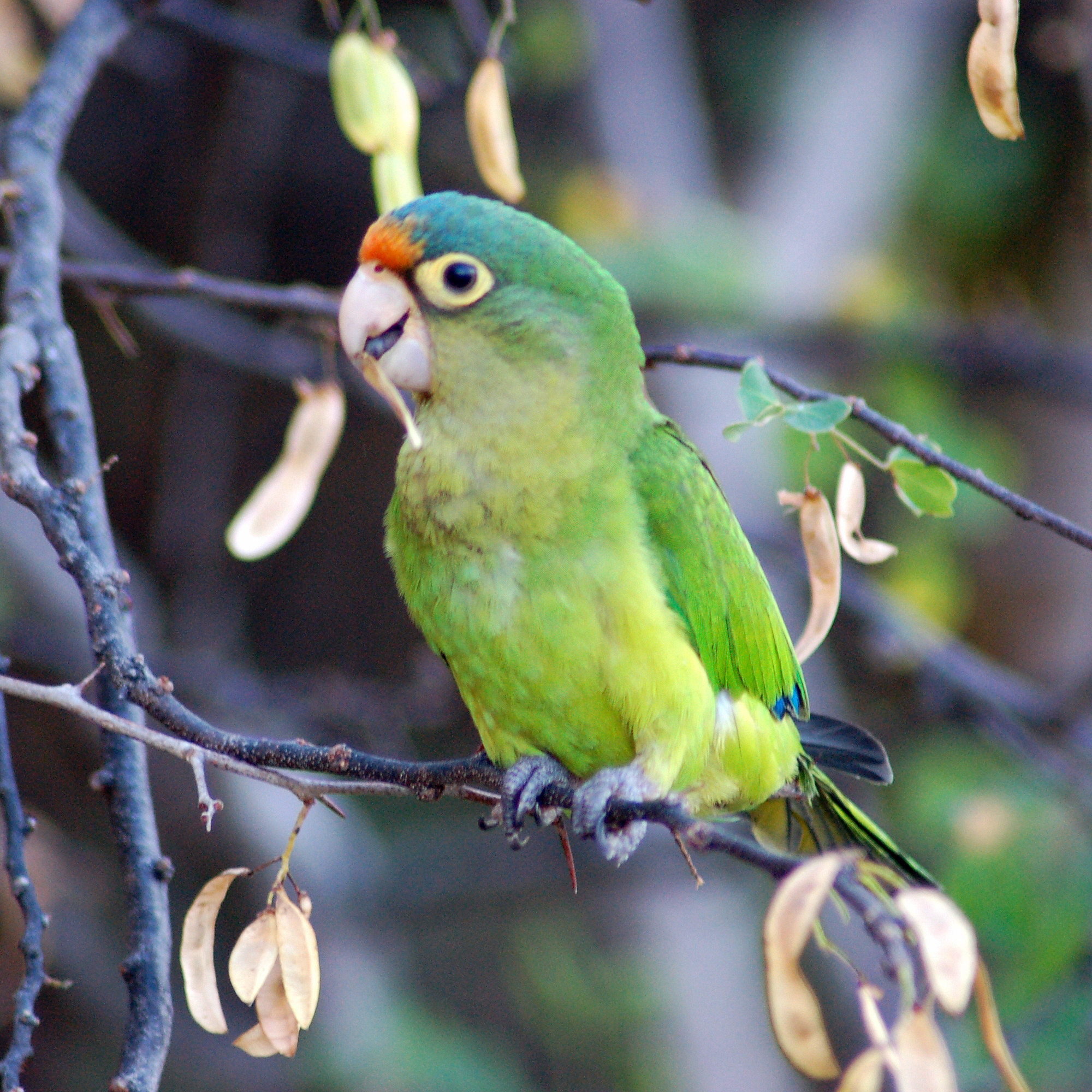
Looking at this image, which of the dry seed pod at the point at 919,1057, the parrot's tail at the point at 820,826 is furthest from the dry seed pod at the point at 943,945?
the parrot's tail at the point at 820,826

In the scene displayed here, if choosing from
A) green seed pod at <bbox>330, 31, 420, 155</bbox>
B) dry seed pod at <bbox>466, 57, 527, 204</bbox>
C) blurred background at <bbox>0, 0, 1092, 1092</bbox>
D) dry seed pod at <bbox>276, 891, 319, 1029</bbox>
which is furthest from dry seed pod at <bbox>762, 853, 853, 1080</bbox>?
blurred background at <bbox>0, 0, 1092, 1092</bbox>

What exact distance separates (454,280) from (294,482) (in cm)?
44

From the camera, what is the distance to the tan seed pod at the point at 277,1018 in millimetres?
1214

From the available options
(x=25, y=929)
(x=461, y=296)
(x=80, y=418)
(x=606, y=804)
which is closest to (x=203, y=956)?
(x=25, y=929)

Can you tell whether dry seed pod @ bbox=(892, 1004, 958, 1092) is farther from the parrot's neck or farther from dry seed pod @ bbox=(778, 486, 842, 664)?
the parrot's neck

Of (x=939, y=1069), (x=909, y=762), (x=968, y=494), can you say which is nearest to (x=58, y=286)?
(x=939, y=1069)

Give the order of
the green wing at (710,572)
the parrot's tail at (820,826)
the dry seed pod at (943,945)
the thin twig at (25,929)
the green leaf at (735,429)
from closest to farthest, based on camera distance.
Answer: the dry seed pod at (943,945) → the thin twig at (25,929) → the green leaf at (735,429) → the green wing at (710,572) → the parrot's tail at (820,826)

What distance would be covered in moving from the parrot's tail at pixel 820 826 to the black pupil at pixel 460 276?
1025 mm

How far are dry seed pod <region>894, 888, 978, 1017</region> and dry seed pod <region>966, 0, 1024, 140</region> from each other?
0.93 metres

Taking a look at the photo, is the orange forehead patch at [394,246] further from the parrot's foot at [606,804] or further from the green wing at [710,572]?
the parrot's foot at [606,804]

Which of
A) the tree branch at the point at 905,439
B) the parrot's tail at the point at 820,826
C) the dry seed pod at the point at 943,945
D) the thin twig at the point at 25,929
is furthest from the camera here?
the parrot's tail at the point at 820,826

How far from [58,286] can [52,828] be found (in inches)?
106

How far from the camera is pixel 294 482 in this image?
1863 millimetres

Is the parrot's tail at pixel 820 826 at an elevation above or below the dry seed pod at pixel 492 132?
below
